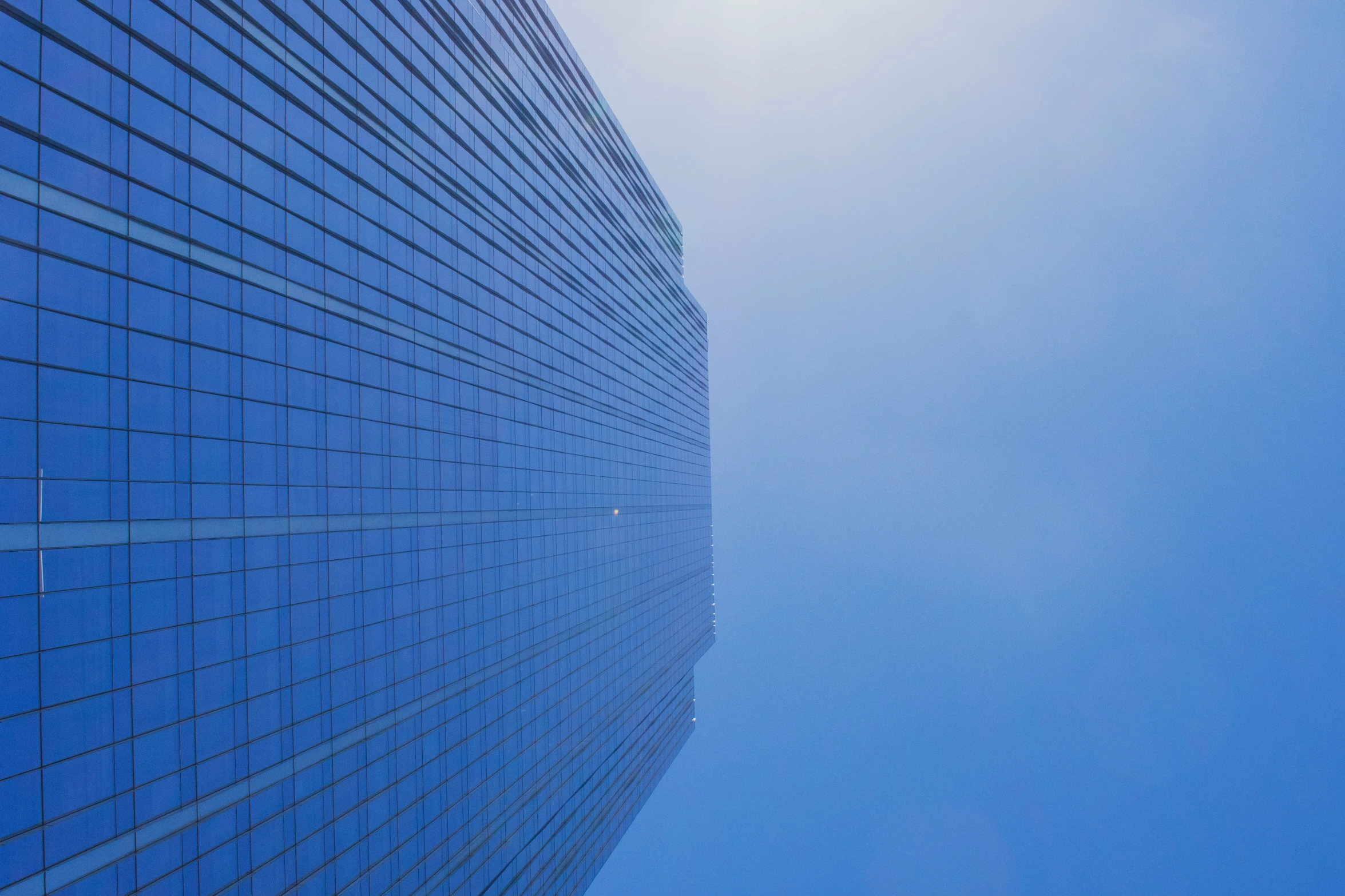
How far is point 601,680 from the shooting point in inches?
2687

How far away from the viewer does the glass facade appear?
21.1 metres

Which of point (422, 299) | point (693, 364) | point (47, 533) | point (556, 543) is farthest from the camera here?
point (693, 364)

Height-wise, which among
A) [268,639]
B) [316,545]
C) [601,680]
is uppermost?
[316,545]

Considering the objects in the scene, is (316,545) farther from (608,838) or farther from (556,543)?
(608,838)

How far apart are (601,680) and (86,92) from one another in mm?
59385

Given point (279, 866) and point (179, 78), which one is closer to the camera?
point (179, 78)

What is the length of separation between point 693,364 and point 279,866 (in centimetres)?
10285

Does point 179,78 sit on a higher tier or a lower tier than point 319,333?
higher

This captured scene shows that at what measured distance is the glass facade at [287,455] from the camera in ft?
69.3

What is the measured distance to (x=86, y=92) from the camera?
75.0 feet

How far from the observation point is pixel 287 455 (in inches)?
1209

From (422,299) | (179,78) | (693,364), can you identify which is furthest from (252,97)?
(693,364)

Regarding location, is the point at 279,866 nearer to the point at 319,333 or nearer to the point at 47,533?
the point at 47,533

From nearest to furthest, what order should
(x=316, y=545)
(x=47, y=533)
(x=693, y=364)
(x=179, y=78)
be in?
(x=47, y=533) → (x=179, y=78) → (x=316, y=545) → (x=693, y=364)
